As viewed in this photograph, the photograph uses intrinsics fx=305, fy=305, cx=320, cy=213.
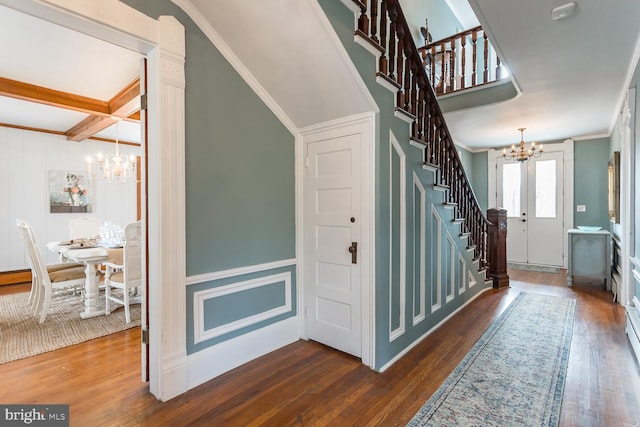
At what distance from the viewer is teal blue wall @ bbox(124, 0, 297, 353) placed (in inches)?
81.3

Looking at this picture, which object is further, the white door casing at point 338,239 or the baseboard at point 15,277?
the baseboard at point 15,277

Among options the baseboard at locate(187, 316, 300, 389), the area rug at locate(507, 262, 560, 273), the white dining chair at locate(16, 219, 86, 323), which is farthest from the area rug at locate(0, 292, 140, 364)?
the area rug at locate(507, 262, 560, 273)

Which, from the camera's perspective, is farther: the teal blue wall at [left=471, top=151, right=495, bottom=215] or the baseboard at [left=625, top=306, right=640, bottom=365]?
the teal blue wall at [left=471, top=151, right=495, bottom=215]

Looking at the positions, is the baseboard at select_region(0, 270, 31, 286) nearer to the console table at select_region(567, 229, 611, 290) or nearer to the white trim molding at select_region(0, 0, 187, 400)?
the white trim molding at select_region(0, 0, 187, 400)

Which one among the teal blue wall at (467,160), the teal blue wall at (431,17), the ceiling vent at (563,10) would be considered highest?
the teal blue wall at (431,17)

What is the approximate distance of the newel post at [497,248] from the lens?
4.73 m

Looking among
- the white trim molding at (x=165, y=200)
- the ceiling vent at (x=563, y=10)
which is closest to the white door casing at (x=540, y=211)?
the ceiling vent at (x=563, y=10)

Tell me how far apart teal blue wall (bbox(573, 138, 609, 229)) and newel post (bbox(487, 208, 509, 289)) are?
253 cm

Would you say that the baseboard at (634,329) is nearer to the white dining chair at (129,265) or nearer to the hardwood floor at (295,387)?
the hardwood floor at (295,387)

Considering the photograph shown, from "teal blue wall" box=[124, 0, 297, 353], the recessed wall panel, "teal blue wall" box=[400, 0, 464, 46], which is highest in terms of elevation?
"teal blue wall" box=[400, 0, 464, 46]

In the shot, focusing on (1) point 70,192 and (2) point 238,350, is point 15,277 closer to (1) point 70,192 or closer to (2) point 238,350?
(1) point 70,192

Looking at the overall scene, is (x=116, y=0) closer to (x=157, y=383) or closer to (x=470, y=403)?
(x=157, y=383)

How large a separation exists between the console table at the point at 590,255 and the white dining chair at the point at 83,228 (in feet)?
25.3

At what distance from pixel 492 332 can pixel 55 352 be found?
4005 mm
